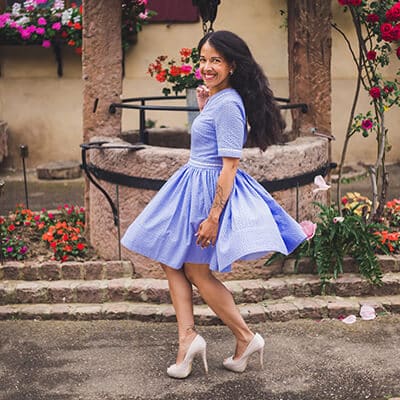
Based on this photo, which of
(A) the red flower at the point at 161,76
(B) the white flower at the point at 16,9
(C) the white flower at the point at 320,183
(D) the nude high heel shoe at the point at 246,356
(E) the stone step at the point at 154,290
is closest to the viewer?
(D) the nude high heel shoe at the point at 246,356

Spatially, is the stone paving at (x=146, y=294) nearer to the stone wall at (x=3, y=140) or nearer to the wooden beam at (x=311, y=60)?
the wooden beam at (x=311, y=60)

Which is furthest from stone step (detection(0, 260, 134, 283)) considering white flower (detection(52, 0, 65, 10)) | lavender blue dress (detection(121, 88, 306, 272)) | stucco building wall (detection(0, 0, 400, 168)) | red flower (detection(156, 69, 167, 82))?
white flower (detection(52, 0, 65, 10))

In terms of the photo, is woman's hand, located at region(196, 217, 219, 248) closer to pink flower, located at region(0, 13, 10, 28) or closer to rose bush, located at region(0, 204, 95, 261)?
rose bush, located at region(0, 204, 95, 261)

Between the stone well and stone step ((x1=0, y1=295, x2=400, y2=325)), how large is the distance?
324 mm

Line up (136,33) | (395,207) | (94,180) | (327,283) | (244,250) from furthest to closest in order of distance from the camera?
(136,33), (395,207), (94,180), (327,283), (244,250)

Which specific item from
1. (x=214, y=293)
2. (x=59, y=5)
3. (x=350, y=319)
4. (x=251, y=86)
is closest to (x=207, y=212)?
(x=214, y=293)

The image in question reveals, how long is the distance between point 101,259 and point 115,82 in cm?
124

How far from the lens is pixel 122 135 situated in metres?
5.89

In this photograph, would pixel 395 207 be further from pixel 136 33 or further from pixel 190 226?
pixel 136 33

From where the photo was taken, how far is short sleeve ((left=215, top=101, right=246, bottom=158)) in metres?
3.47

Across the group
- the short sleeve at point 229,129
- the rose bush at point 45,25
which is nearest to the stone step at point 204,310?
the short sleeve at point 229,129

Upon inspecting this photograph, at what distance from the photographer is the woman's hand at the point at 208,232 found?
3.53 metres

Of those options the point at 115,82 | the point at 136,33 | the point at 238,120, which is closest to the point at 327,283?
the point at 238,120

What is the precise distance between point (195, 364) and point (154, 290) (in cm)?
86
